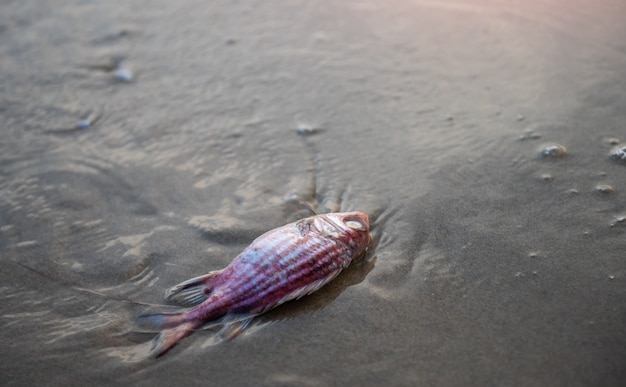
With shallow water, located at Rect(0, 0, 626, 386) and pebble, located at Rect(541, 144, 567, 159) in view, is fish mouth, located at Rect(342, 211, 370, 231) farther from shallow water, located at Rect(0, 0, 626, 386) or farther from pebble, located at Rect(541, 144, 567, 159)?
pebble, located at Rect(541, 144, 567, 159)

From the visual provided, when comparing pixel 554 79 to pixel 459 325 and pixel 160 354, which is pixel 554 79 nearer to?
pixel 459 325

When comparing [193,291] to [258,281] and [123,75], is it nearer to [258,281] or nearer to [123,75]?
[258,281]

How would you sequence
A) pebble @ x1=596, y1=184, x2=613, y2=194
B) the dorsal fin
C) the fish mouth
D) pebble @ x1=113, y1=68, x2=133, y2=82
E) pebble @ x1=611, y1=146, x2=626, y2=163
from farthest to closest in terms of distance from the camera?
pebble @ x1=113, y1=68, x2=133, y2=82 → pebble @ x1=611, y1=146, x2=626, y2=163 → pebble @ x1=596, y1=184, x2=613, y2=194 → the fish mouth → the dorsal fin

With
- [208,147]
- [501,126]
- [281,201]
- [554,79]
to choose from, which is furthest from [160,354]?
[554,79]

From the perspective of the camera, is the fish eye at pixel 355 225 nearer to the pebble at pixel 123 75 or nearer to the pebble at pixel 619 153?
the pebble at pixel 619 153

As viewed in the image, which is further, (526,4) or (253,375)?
(526,4)

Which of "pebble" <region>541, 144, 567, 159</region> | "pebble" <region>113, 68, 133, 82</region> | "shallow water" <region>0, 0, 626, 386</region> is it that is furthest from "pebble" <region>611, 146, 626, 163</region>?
"pebble" <region>113, 68, 133, 82</region>
